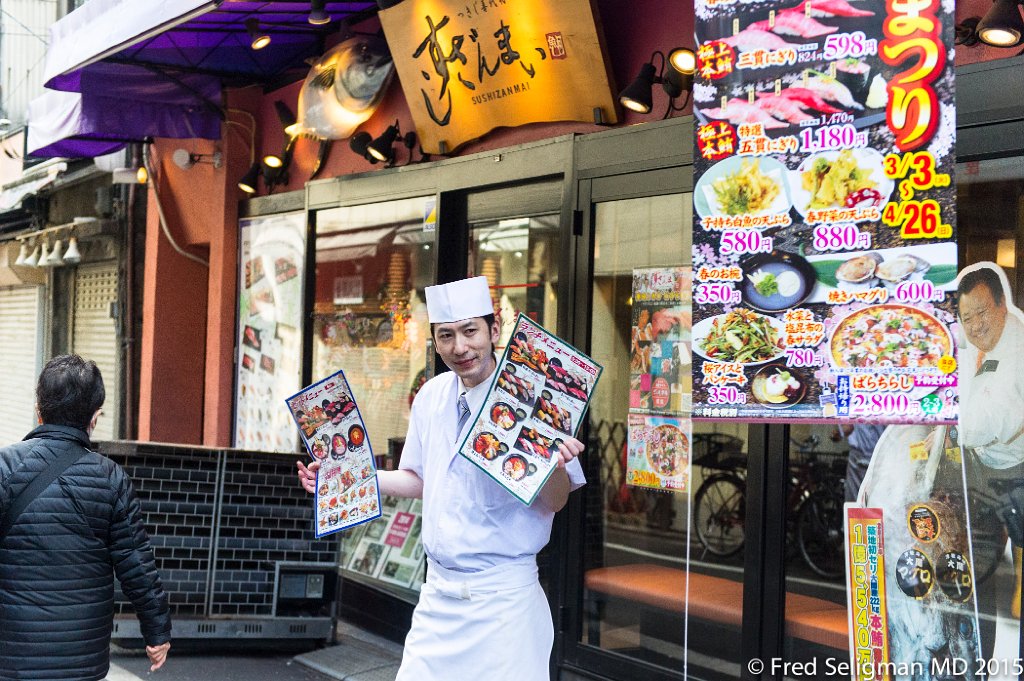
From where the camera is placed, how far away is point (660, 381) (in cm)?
576

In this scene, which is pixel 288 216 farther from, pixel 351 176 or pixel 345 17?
Answer: pixel 345 17

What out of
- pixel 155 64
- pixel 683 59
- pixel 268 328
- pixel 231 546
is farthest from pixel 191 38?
pixel 683 59

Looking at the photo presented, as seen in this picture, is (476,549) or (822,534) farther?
(822,534)

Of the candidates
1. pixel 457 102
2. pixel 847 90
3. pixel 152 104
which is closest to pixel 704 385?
pixel 847 90

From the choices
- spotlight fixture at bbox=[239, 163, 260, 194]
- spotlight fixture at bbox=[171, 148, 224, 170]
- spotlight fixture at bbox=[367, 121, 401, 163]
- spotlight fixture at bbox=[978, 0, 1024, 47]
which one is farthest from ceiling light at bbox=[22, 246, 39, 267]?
spotlight fixture at bbox=[978, 0, 1024, 47]

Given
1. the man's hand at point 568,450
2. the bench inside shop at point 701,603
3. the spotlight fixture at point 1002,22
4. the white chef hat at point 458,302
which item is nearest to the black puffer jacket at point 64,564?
the white chef hat at point 458,302

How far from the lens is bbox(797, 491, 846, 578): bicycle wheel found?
484cm

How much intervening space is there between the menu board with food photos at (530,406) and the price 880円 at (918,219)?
97 cm

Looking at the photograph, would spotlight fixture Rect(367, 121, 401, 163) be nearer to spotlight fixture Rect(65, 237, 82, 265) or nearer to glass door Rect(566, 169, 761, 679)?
glass door Rect(566, 169, 761, 679)

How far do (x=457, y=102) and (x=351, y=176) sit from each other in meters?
1.51

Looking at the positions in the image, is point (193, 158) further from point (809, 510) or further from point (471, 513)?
point (471, 513)

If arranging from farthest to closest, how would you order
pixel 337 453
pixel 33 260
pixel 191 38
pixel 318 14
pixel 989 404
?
1. pixel 33 260
2. pixel 191 38
3. pixel 318 14
4. pixel 989 404
5. pixel 337 453

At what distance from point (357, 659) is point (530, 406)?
4.03 metres

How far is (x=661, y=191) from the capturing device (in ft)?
18.4
